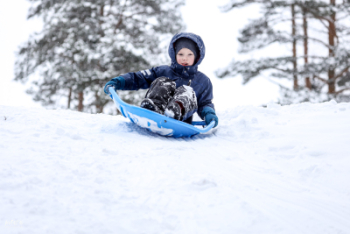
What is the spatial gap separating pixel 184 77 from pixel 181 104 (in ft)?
1.57

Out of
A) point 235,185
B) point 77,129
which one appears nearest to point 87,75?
point 77,129

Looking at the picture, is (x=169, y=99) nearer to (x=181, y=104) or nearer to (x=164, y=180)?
(x=181, y=104)

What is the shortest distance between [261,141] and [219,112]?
1.20 meters

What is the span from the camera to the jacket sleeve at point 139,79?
2523 millimetres

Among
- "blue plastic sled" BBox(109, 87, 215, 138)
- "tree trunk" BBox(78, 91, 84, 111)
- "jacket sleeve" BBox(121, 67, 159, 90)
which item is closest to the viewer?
"blue plastic sled" BBox(109, 87, 215, 138)

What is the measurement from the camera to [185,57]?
254 cm

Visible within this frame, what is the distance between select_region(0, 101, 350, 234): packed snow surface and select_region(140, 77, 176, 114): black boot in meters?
0.22

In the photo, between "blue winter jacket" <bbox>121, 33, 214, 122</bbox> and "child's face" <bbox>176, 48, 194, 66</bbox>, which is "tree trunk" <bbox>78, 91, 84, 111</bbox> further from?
"child's face" <bbox>176, 48, 194, 66</bbox>

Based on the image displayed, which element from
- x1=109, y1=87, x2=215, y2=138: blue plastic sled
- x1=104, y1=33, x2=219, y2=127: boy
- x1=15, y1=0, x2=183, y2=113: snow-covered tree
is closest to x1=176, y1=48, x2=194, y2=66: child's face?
x1=104, y1=33, x2=219, y2=127: boy

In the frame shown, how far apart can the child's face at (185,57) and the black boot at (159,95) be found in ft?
0.87

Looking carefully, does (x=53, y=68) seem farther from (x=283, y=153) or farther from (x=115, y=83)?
(x=283, y=153)

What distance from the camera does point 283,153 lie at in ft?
6.09

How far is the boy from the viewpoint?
91.8 inches

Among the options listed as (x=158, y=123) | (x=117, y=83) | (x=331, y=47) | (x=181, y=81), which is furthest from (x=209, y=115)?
(x=331, y=47)
